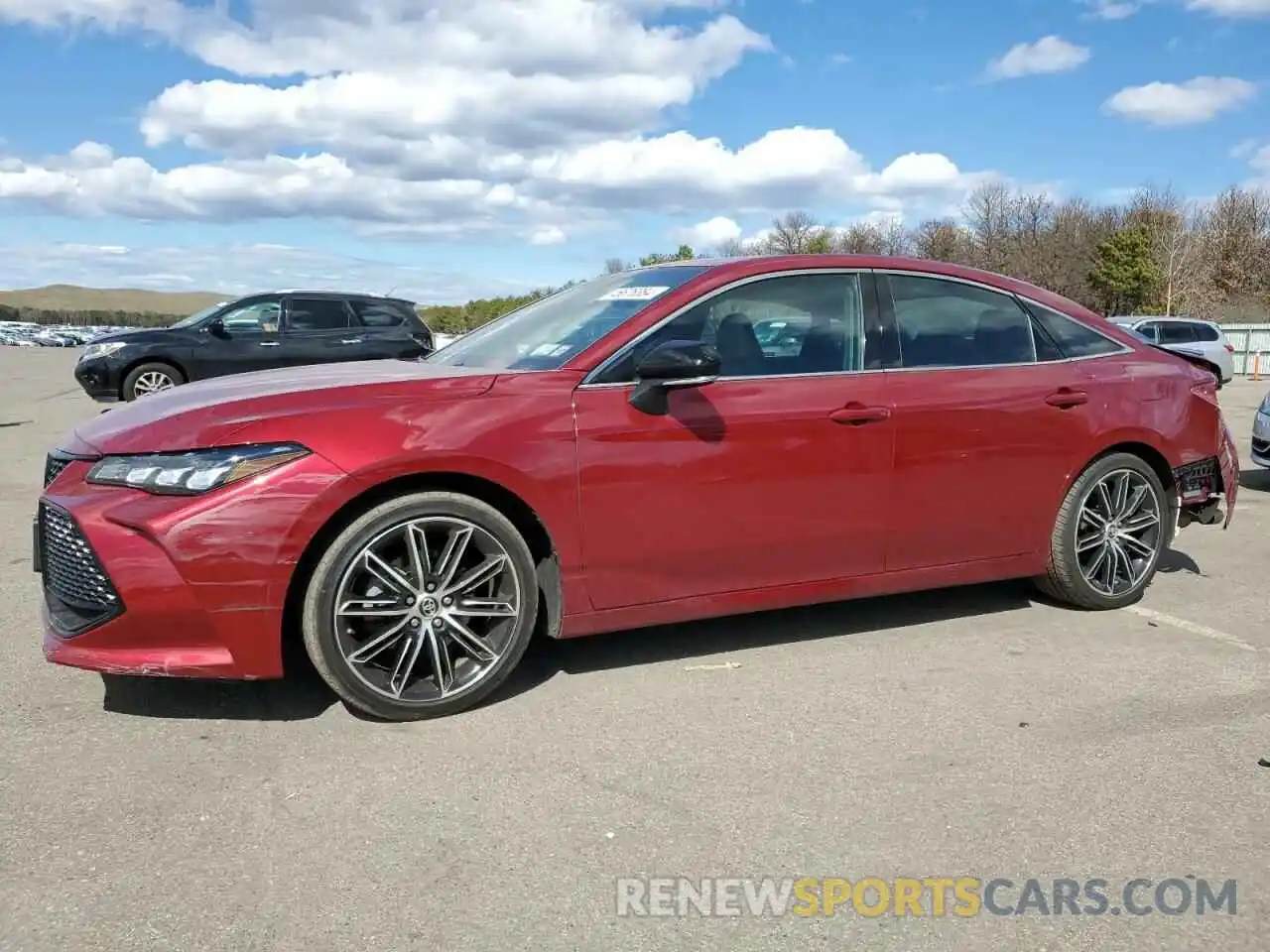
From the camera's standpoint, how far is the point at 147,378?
44.4ft

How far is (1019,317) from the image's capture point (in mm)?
4855

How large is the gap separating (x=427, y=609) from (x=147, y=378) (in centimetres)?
1149

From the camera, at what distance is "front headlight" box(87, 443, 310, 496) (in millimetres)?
3320

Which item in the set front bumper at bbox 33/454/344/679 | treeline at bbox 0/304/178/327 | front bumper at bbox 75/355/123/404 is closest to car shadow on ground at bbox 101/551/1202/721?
front bumper at bbox 33/454/344/679

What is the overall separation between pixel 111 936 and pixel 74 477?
5.41ft

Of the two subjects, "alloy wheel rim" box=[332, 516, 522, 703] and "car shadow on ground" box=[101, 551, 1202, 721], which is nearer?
"alloy wheel rim" box=[332, 516, 522, 703]

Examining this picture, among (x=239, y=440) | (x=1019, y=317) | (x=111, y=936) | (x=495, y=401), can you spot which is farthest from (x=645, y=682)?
(x=1019, y=317)

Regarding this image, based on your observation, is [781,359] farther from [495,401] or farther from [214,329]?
[214,329]

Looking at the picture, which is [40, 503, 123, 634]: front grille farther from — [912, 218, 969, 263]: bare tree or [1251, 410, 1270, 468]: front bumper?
[912, 218, 969, 263]: bare tree

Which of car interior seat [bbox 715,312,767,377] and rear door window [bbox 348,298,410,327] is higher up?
rear door window [bbox 348,298,410,327]

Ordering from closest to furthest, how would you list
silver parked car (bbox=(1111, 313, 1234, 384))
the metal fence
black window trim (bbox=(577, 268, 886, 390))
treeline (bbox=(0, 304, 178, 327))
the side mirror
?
the side mirror → black window trim (bbox=(577, 268, 886, 390)) → silver parked car (bbox=(1111, 313, 1234, 384)) → the metal fence → treeline (bbox=(0, 304, 178, 327))

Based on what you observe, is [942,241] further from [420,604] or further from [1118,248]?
[420,604]

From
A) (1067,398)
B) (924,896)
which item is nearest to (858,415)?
(1067,398)

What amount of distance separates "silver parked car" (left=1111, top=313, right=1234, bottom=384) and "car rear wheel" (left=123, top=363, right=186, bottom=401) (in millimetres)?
20159
